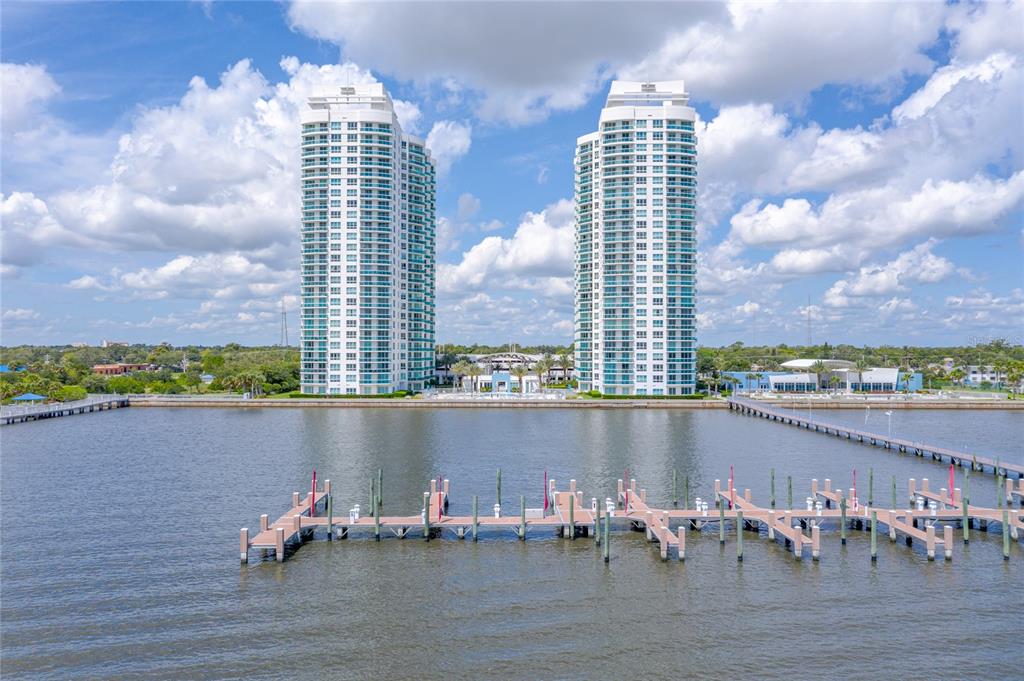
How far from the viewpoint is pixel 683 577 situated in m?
42.3

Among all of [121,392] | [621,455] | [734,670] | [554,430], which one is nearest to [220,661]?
[734,670]

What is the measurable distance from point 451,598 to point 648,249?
128 meters

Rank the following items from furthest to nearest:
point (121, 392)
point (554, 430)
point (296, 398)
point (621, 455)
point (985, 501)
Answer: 1. point (121, 392)
2. point (296, 398)
3. point (554, 430)
4. point (621, 455)
5. point (985, 501)

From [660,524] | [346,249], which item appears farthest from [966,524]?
[346,249]

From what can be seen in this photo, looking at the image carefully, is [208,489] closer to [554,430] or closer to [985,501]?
[554,430]

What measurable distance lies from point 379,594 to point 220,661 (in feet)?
32.3

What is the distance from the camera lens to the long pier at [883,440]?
236 feet

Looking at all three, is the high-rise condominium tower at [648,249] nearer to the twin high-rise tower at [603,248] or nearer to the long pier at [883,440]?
the twin high-rise tower at [603,248]

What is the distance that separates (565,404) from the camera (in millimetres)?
152875

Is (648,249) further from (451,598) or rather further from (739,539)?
(451,598)

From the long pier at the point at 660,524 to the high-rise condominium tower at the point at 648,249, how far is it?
10192 centimetres

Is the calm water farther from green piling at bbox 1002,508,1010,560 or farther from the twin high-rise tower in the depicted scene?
the twin high-rise tower

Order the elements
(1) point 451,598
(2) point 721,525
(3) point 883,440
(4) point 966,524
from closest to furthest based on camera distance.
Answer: (1) point 451,598
(4) point 966,524
(2) point 721,525
(3) point 883,440

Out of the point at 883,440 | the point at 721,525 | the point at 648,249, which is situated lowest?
the point at 721,525
